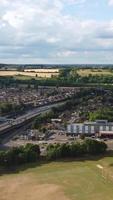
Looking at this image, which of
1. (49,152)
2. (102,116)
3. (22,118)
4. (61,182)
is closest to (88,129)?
(102,116)

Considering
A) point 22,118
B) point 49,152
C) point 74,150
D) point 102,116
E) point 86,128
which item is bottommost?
point 22,118

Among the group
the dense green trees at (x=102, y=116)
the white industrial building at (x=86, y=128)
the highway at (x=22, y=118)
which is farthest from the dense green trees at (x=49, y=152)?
the dense green trees at (x=102, y=116)

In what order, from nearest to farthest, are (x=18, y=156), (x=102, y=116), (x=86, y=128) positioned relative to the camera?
(x=18, y=156) < (x=86, y=128) < (x=102, y=116)

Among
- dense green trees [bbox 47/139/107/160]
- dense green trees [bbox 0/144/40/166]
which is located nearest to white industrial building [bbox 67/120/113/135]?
dense green trees [bbox 47/139/107/160]

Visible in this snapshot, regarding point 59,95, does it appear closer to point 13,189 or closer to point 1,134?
point 1,134

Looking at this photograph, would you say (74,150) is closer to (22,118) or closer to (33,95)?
(22,118)

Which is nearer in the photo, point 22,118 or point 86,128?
point 86,128

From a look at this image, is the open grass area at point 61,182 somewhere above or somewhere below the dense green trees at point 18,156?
below

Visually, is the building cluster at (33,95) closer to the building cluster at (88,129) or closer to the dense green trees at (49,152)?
the building cluster at (88,129)

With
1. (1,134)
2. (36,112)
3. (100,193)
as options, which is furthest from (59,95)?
(100,193)
